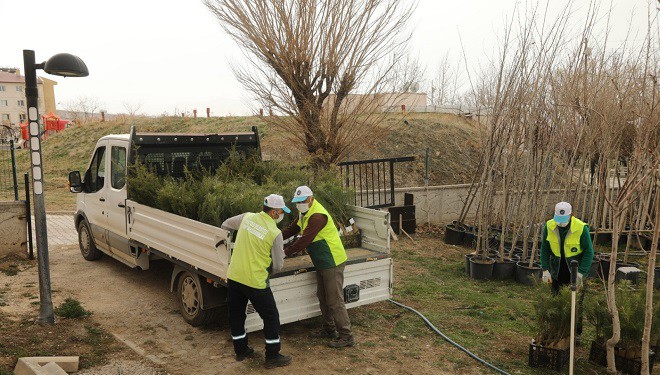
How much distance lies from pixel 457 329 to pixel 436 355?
3.05 ft

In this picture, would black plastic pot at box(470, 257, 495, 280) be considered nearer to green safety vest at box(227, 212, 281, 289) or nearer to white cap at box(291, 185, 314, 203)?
white cap at box(291, 185, 314, 203)

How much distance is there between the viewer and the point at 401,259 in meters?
10.1

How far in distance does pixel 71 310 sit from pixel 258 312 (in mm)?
2647

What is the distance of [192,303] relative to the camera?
6.12m

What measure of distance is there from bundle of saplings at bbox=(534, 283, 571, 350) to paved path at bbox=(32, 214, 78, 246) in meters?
8.82

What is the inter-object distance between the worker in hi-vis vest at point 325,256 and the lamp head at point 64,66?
2.69 metres

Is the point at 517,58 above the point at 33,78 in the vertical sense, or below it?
above

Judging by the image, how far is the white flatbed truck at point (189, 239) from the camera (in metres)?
5.60

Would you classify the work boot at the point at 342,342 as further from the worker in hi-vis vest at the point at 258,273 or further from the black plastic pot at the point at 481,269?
the black plastic pot at the point at 481,269

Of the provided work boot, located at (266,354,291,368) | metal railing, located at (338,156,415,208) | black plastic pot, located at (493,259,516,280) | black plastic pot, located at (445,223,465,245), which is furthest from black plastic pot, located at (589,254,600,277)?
work boot, located at (266,354,291,368)

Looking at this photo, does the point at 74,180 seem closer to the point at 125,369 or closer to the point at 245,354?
the point at 125,369

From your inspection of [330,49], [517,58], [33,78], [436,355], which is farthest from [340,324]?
[330,49]

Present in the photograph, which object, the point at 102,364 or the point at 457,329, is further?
the point at 457,329

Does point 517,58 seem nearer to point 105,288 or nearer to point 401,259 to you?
point 401,259
